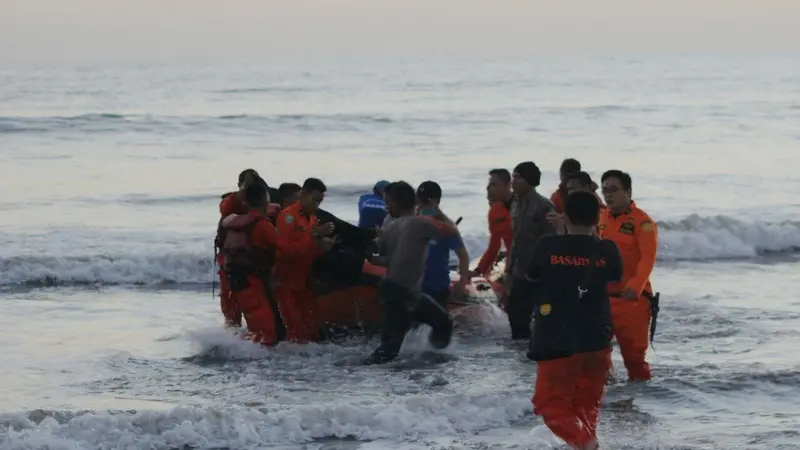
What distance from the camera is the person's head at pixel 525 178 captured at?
10.6 meters

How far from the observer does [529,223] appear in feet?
35.3

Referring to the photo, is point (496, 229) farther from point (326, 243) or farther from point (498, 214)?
point (326, 243)

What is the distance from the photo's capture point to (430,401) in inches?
359

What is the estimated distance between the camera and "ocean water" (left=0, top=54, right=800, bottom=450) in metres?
8.72

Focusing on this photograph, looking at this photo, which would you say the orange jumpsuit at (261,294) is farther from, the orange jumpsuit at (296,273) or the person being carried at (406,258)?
the person being carried at (406,258)

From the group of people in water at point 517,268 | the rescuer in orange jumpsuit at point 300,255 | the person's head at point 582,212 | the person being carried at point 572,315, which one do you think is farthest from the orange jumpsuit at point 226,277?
the person's head at point 582,212

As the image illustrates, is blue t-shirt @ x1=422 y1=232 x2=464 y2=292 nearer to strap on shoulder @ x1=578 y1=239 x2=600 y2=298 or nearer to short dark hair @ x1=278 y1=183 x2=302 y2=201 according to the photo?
short dark hair @ x1=278 y1=183 x2=302 y2=201

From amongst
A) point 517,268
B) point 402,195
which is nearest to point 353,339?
point 517,268

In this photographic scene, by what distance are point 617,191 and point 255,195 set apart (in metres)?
3.26

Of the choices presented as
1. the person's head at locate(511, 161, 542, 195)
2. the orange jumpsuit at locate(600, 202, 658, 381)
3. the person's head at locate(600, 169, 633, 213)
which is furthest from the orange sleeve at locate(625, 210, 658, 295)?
the person's head at locate(511, 161, 542, 195)

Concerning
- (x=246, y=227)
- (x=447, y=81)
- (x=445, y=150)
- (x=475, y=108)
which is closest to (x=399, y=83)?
(x=447, y=81)

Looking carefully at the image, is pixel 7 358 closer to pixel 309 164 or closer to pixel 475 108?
pixel 309 164

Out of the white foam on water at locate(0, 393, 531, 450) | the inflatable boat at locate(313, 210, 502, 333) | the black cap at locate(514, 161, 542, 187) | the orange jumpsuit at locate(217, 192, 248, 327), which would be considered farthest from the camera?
the inflatable boat at locate(313, 210, 502, 333)

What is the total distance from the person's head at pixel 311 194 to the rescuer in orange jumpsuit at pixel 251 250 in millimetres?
382
